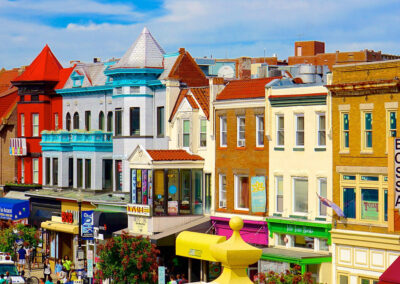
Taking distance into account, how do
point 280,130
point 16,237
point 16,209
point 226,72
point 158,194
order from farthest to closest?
1. point 16,209
2. point 16,237
3. point 226,72
4. point 158,194
5. point 280,130

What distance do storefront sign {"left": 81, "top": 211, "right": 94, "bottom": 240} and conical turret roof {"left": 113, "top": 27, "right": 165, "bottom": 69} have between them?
9250 millimetres

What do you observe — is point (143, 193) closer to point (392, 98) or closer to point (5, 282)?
point (5, 282)

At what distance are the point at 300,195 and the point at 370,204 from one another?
475 cm

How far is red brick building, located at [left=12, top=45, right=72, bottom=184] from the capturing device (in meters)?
62.8

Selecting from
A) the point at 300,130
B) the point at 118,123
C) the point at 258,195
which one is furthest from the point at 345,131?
the point at 118,123

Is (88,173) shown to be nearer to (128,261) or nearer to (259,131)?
(128,261)

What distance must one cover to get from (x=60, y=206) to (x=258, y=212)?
2115 centimetres

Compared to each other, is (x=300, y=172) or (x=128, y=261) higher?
(x=300, y=172)

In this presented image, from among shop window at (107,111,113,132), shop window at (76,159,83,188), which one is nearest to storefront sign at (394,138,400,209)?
shop window at (107,111,113,132)

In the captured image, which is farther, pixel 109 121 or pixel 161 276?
pixel 109 121

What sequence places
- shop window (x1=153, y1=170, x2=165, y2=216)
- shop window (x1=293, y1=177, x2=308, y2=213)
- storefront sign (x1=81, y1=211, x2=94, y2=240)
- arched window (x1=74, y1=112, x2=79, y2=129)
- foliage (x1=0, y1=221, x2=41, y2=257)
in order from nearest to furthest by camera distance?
shop window (x1=293, y1=177, x2=308, y2=213)
shop window (x1=153, y1=170, x2=165, y2=216)
storefront sign (x1=81, y1=211, x2=94, y2=240)
foliage (x1=0, y1=221, x2=41, y2=257)
arched window (x1=74, y1=112, x2=79, y2=129)

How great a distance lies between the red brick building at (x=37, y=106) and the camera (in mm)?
62750

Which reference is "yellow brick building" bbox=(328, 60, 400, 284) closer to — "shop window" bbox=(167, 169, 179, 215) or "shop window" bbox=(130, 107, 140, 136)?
"shop window" bbox=(167, 169, 179, 215)

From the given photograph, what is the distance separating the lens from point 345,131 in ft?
120
